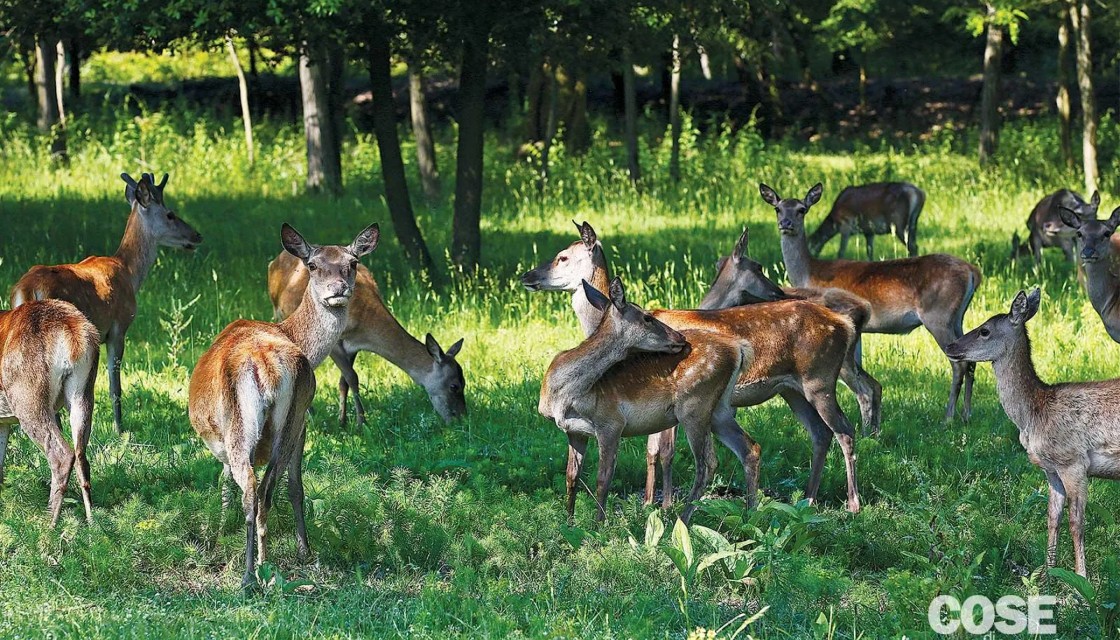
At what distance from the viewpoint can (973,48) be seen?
34.3m

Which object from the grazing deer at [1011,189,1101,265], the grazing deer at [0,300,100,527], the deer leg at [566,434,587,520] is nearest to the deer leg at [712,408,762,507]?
the deer leg at [566,434,587,520]

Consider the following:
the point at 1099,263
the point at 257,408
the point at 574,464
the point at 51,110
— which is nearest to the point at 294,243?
the point at 257,408

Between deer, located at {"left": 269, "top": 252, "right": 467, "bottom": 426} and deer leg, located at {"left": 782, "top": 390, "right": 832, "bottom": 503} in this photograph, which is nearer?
deer leg, located at {"left": 782, "top": 390, "right": 832, "bottom": 503}

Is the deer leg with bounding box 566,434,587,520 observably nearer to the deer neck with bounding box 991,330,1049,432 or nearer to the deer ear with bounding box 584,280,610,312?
the deer ear with bounding box 584,280,610,312

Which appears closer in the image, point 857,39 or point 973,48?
point 857,39

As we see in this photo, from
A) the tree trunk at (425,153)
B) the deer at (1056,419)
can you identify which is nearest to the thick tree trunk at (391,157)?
the tree trunk at (425,153)

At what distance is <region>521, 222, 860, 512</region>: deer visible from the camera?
780cm

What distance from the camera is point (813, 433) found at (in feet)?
26.7

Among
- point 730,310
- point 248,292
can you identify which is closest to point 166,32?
point 248,292

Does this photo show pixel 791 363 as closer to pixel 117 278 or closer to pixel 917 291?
pixel 917 291

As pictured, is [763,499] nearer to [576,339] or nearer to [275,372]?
[275,372]

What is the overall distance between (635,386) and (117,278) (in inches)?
163

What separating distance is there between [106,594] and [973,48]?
31.8m

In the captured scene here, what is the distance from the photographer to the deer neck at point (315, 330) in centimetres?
712
